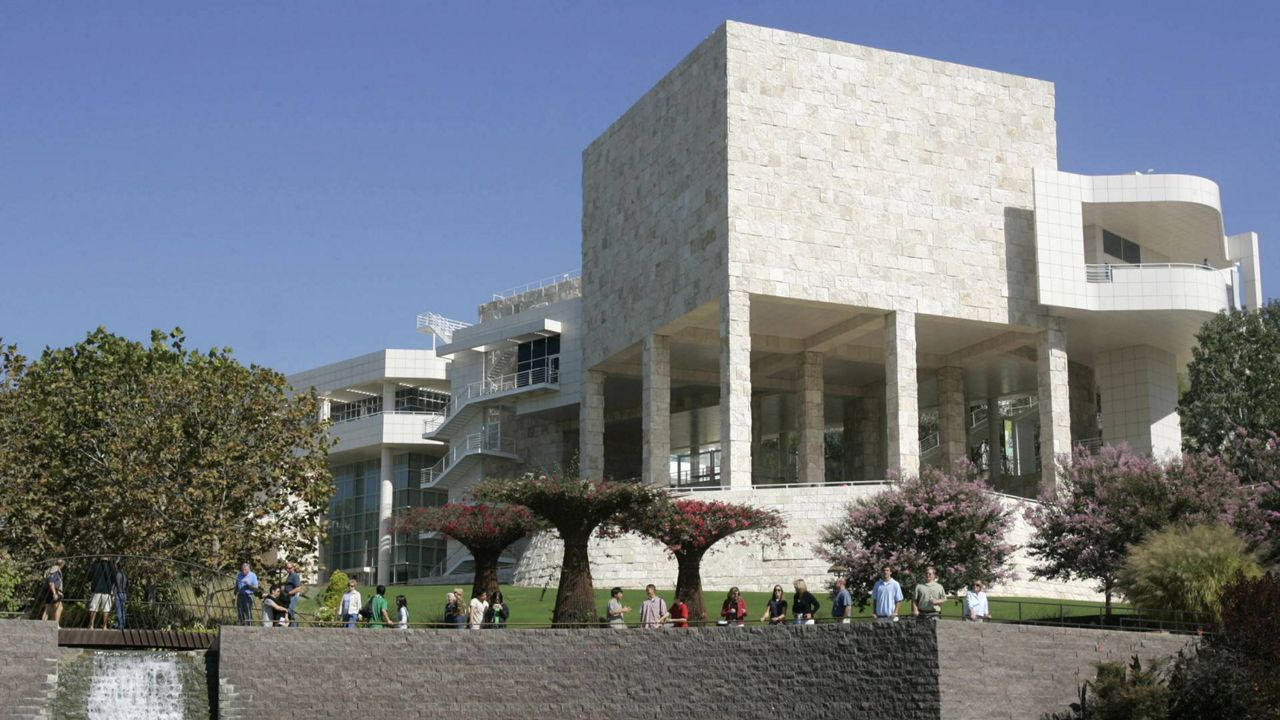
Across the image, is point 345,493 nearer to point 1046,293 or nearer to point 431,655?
point 1046,293

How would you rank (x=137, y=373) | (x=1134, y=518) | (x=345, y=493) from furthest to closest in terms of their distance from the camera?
(x=345, y=493) → (x=137, y=373) → (x=1134, y=518)

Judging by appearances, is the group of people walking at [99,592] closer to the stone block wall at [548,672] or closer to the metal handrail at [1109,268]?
the stone block wall at [548,672]

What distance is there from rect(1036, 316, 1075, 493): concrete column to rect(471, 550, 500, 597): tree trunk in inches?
902

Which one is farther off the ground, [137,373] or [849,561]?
[137,373]

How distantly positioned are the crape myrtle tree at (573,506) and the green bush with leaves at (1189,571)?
1103 centimetres

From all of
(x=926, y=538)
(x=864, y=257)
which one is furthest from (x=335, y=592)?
(x=864, y=257)

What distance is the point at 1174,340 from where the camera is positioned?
58.6m

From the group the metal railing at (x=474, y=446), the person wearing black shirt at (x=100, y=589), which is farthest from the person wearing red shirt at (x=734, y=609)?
the metal railing at (x=474, y=446)

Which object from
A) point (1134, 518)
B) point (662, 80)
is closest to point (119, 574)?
point (1134, 518)

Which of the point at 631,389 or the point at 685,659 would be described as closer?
the point at 685,659

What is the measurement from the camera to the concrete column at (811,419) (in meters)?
58.2

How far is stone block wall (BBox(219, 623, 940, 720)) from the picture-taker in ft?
94.0

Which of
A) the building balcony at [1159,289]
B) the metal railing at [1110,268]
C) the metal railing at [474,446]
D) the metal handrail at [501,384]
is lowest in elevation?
the metal railing at [474,446]

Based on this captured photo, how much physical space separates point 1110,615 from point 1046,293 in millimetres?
23777
